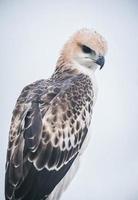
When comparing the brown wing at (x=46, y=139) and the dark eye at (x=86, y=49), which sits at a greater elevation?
the dark eye at (x=86, y=49)

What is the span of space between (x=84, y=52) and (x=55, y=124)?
11.4 inches

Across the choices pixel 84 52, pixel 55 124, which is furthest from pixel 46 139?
pixel 84 52

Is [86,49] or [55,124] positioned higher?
[86,49]

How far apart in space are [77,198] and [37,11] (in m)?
0.72

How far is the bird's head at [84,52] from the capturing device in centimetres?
171

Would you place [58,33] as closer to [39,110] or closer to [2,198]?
[39,110]

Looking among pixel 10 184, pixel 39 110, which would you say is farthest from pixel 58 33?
pixel 10 184

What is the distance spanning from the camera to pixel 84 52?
5.63ft

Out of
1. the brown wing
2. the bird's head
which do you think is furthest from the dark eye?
the brown wing

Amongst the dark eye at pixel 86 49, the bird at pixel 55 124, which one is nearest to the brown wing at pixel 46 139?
the bird at pixel 55 124

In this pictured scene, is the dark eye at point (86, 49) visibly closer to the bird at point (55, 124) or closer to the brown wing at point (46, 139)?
the bird at point (55, 124)

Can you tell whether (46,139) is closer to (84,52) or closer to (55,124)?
(55,124)

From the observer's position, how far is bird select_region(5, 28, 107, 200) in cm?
157

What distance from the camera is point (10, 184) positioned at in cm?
160
